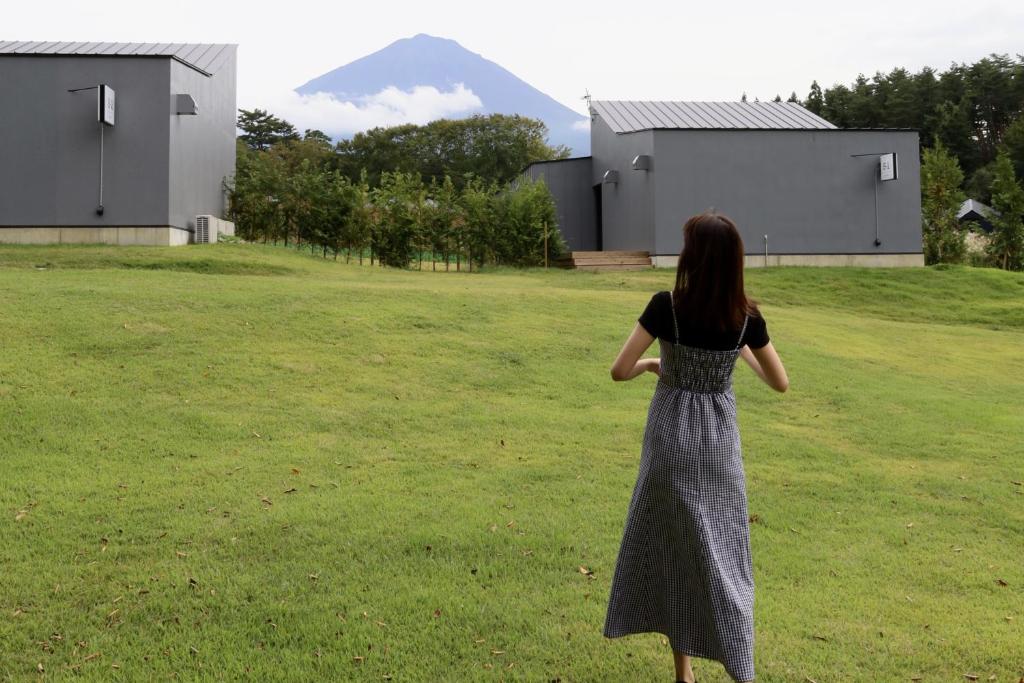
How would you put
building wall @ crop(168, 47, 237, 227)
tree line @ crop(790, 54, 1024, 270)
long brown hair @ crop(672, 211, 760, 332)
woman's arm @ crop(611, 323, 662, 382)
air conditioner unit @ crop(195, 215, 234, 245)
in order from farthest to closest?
tree line @ crop(790, 54, 1024, 270)
air conditioner unit @ crop(195, 215, 234, 245)
building wall @ crop(168, 47, 237, 227)
woman's arm @ crop(611, 323, 662, 382)
long brown hair @ crop(672, 211, 760, 332)

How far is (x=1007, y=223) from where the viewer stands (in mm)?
22438

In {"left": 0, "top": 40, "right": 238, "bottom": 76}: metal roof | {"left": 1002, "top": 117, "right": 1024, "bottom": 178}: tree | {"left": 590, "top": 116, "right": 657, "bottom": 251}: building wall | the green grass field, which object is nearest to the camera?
the green grass field

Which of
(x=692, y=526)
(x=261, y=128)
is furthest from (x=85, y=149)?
(x=261, y=128)

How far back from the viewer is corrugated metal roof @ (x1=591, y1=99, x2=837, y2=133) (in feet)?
75.2

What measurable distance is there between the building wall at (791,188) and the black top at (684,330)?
1807 cm

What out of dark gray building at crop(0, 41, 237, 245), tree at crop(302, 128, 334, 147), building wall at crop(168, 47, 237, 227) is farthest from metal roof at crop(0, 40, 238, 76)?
tree at crop(302, 128, 334, 147)

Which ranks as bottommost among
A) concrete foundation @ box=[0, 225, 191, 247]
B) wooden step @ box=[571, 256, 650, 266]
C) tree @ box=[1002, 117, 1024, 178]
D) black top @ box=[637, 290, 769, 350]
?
black top @ box=[637, 290, 769, 350]

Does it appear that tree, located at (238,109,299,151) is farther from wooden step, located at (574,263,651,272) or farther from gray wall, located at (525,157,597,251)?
wooden step, located at (574,263,651,272)

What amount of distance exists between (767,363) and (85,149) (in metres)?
17.2

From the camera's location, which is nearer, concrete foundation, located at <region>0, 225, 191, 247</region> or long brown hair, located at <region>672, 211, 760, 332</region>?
long brown hair, located at <region>672, 211, 760, 332</region>

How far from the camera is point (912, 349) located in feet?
37.8

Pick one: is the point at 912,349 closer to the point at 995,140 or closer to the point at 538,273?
the point at 538,273

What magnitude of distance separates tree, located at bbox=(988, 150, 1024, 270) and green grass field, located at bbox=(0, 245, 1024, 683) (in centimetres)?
1335

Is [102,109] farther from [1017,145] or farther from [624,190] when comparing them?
[1017,145]
